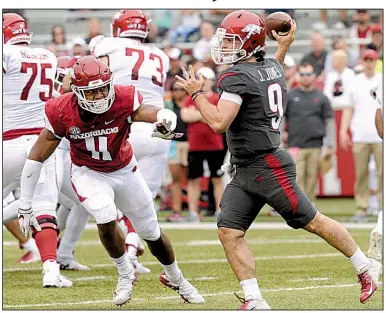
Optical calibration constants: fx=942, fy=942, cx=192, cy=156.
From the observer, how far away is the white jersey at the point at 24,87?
7477mm

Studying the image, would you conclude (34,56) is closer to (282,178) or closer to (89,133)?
(89,133)

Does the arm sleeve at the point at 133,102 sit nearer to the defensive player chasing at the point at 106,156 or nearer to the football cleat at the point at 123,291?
the defensive player chasing at the point at 106,156

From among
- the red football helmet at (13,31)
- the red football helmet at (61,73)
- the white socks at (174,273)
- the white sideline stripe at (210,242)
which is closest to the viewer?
the white socks at (174,273)

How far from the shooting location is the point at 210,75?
1180 centimetres

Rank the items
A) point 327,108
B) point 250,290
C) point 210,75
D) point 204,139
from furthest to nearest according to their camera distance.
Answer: point 327,108 < point 204,139 < point 210,75 < point 250,290

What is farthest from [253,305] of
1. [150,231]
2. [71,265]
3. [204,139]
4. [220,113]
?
[204,139]

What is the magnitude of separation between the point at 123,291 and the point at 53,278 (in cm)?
107

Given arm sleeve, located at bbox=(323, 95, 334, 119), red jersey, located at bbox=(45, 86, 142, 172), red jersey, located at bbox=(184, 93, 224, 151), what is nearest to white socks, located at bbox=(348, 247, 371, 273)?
red jersey, located at bbox=(45, 86, 142, 172)

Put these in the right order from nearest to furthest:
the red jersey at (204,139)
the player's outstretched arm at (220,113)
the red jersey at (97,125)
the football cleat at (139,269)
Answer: the player's outstretched arm at (220,113) < the red jersey at (97,125) < the football cleat at (139,269) < the red jersey at (204,139)

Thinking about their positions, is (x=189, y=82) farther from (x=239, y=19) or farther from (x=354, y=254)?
(x=354, y=254)

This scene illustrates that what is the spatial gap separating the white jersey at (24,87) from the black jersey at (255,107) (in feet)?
7.60

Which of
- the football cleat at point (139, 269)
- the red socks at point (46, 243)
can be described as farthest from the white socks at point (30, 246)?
the red socks at point (46, 243)

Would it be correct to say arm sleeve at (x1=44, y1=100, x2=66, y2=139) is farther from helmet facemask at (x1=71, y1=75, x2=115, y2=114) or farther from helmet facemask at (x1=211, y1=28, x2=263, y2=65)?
helmet facemask at (x1=211, y1=28, x2=263, y2=65)

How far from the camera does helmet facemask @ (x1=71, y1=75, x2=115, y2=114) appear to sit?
587 centimetres
